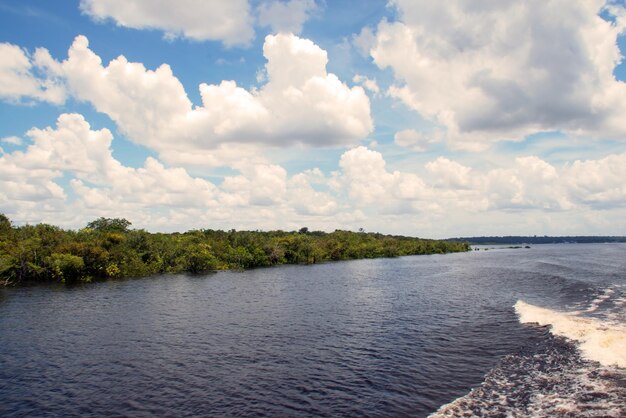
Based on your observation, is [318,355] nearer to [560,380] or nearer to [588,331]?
[560,380]

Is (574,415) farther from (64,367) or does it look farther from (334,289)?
(334,289)

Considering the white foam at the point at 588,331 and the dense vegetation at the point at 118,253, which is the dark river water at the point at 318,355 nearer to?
the white foam at the point at 588,331

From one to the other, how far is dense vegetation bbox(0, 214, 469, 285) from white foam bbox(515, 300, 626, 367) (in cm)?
9303

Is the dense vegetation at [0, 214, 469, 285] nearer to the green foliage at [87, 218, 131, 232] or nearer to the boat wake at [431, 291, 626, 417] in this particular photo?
the green foliage at [87, 218, 131, 232]

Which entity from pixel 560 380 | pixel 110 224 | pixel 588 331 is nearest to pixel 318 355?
pixel 560 380

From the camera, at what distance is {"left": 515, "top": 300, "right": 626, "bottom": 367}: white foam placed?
33625 millimetres

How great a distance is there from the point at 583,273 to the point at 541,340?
2833 inches

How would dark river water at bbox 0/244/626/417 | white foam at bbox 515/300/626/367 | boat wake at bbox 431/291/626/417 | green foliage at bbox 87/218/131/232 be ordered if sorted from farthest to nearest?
1. green foliage at bbox 87/218/131/232
2. white foam at bbox 515/300/626/367
3. dark river water at bbox 0/244/626/417
4. boat wake at bbox 431/291/626/417

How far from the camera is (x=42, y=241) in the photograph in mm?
105250

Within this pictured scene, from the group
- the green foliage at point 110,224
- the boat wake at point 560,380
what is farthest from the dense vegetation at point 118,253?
the boat wake at point 560,380

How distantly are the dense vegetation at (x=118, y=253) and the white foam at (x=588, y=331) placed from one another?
9303 centimetres

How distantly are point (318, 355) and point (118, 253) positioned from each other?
88.5 metres

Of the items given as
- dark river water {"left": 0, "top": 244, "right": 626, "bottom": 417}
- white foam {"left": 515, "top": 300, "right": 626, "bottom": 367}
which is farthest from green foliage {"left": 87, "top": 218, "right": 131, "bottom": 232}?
white foam {"left": 515, "top": 300, "right": 626, "bottom": 367}

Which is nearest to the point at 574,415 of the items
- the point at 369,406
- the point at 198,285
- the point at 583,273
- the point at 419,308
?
the point at 369,406
